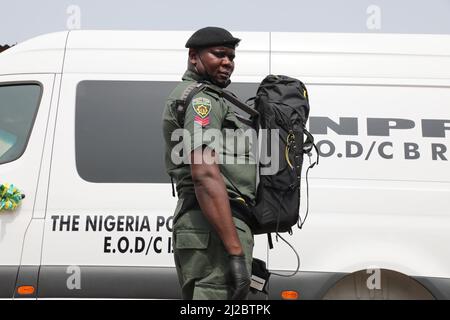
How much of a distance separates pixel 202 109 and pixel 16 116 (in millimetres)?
2096

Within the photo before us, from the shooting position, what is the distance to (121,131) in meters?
3.77

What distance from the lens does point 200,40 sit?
2426 mm

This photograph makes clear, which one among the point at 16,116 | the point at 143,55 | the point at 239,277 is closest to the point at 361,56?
the point at 143,55

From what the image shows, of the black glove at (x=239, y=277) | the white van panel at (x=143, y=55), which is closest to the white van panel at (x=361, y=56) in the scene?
the white van panel at (x=143, y=55)

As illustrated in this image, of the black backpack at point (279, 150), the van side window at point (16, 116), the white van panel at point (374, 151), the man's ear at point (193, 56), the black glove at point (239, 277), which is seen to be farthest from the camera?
the van side window at point (16, 116)

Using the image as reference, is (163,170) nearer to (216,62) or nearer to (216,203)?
(216,62)

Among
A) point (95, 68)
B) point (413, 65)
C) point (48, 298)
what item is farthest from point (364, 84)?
point (48, 298)

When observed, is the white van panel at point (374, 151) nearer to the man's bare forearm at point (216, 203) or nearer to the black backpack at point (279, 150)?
the black backpack at point (279, 150)

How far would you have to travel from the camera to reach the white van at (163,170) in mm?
3578

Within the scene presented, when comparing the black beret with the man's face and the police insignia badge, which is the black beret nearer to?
the man's face

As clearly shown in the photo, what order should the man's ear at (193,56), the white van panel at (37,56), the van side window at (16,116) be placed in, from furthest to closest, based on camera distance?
1. the white van panel at (37,56)
2. the van side window at (16,116)
3. the man's ear at (193,56)

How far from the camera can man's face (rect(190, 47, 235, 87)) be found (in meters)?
2.44
